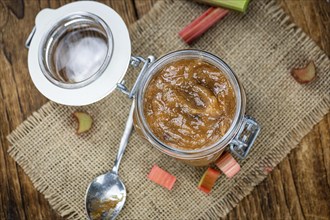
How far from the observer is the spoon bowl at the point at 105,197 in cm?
144

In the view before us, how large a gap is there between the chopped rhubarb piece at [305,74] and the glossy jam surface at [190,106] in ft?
1.08

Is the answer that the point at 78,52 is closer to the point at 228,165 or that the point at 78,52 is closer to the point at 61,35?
the point at 61,35

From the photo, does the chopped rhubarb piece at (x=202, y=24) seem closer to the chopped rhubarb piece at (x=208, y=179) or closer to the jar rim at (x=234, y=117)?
the jar rim at (x=234, y=117)

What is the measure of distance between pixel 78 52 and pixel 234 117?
503 mm

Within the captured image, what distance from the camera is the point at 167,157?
1.46 meters

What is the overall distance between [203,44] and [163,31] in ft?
0.40

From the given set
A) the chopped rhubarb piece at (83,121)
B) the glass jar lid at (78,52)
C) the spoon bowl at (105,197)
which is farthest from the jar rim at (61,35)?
the spoon bowl at (105,197)

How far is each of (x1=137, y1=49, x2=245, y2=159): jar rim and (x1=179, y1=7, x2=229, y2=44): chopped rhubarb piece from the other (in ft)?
0.79

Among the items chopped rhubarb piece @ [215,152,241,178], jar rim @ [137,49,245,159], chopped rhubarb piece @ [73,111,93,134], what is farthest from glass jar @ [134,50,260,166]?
chopped rhubarb piece @ [73,111,93,134]

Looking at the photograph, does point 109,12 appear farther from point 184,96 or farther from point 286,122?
point 286,122

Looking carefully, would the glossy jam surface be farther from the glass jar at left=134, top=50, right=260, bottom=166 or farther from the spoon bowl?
the spoon bowl

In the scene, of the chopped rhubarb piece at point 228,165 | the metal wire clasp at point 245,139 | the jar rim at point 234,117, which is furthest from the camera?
the chopped rhubarb piece at point 228,165

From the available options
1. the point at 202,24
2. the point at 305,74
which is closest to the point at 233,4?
the point at 202,24

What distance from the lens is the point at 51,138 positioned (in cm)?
149
